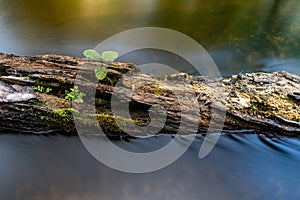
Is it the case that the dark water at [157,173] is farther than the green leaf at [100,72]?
No

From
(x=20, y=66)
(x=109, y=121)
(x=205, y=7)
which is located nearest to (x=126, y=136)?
(x=109, y=121)

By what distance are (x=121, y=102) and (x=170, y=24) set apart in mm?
4216

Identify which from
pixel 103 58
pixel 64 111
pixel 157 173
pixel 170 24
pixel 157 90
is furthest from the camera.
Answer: pixel 170 24

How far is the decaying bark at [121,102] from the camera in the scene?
3629mm

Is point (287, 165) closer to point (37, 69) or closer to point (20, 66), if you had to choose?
point (37, 69)

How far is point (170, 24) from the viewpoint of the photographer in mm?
7254

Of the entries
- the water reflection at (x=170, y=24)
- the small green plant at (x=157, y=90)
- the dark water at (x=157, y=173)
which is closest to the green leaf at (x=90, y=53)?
the small green plant at (x=157, y=90)

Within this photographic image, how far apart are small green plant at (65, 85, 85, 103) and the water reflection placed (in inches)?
100

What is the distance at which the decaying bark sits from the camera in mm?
3629

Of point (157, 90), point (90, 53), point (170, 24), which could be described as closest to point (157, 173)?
point (157, 90)

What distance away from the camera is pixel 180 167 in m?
3.41

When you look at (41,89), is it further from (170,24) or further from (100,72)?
(170,24)

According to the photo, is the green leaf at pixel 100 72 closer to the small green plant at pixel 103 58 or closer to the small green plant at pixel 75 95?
the small green plant at pixel 103 58

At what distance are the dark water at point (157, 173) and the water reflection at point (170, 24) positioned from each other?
2534 mm
